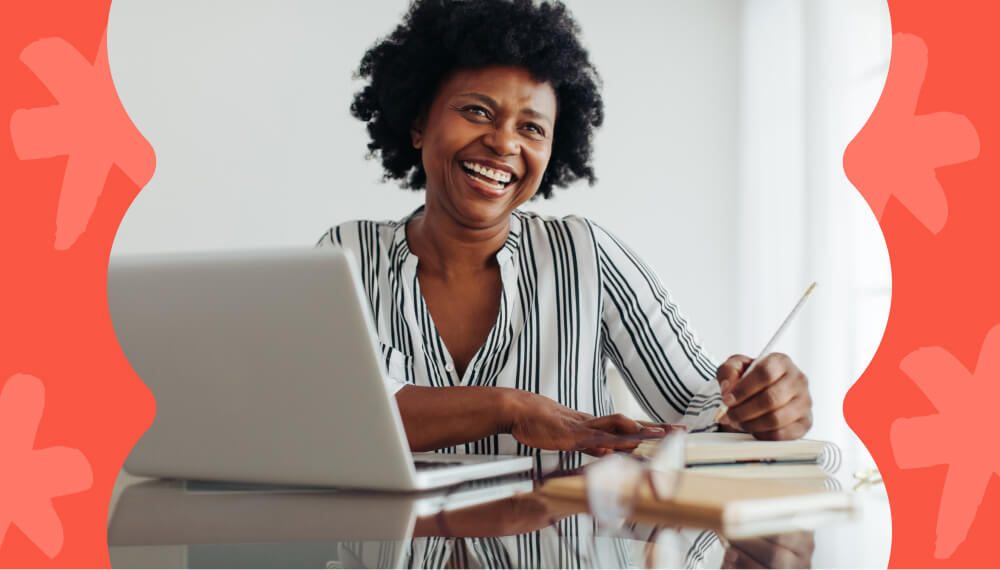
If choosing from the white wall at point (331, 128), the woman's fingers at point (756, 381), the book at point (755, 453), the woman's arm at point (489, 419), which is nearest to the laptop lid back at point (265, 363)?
the book at point (755, 453)

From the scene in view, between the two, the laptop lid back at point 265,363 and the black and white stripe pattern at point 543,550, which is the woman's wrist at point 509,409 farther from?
the black and white stripe pattern at point 543,550

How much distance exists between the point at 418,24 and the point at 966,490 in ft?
4.61

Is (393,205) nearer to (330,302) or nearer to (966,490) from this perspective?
(966,490)

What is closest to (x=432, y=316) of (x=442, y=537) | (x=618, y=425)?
(x=618, y=425)

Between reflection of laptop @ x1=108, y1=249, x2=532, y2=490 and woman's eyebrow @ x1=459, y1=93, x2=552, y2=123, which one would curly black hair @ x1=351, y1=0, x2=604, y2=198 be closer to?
woman's eyebrow @ x1=459, y1=93, x2=552, y2=123

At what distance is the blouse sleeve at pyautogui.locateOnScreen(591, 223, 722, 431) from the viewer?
160cm

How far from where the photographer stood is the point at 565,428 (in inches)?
46.4

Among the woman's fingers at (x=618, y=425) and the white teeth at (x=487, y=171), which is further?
the white teeth at (x=487, y=171)

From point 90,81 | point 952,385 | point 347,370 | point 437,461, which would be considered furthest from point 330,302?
point 90,81

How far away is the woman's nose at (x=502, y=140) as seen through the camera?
1.64 m

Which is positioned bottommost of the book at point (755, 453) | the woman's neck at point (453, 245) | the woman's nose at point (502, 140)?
the book at point (755, 453)

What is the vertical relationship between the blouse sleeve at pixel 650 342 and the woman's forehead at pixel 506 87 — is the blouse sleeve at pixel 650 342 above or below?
below

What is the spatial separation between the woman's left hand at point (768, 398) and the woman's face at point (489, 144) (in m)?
0.68

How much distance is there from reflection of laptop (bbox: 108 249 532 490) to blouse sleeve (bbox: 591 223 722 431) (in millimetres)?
765
